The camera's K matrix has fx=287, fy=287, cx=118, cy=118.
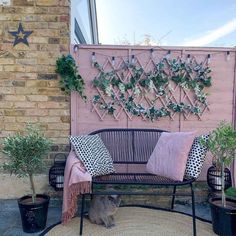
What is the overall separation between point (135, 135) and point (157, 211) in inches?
32.7

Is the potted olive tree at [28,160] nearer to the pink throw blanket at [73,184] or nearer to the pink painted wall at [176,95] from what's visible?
the pink throw blanket at [73,184]

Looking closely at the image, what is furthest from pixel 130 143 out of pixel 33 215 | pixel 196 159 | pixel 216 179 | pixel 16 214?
pixel 16 214

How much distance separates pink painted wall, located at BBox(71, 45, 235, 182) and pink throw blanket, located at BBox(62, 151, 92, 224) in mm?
672

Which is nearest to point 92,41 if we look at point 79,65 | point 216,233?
point 79,65

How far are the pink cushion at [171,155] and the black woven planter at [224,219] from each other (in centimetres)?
40

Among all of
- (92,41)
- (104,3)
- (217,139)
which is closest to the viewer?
(217,139)

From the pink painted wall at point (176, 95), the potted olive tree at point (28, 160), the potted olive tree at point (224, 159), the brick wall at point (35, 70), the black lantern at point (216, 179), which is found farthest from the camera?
the pink painted wall at point (176, 95)

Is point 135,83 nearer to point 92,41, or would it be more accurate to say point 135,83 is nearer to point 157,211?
point 157,211

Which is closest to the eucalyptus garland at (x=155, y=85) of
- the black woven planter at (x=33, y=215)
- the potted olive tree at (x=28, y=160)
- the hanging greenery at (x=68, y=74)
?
the hanging greenery at (x=68, y=74)

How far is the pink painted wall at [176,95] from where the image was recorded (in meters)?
3.17

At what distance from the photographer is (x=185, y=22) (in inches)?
230

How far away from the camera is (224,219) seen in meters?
2.40

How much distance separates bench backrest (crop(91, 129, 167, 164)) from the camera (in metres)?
3.08

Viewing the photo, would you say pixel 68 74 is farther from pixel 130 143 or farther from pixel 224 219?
pixel 224 219
